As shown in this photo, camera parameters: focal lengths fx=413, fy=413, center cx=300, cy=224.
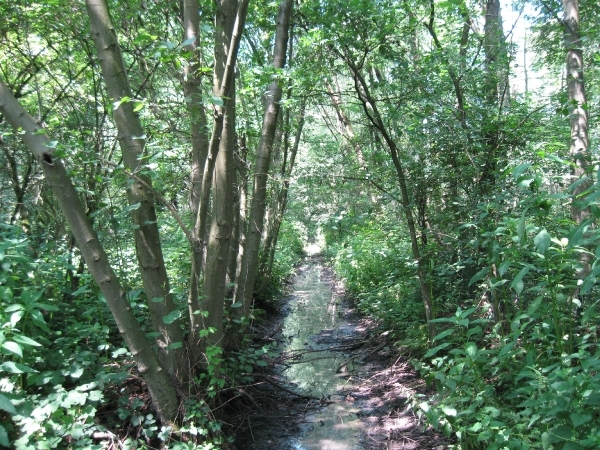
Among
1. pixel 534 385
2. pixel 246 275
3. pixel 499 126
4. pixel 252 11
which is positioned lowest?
pixel 534 385

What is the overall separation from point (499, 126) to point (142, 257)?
3989 millimetres

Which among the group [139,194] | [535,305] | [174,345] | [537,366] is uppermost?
[139,194]

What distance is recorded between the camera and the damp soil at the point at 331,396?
420 centimetres

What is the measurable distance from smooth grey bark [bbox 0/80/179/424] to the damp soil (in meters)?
1.14

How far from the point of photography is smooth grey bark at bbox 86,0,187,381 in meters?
3.02

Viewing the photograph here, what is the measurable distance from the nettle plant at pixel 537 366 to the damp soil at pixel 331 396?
2.40 ft

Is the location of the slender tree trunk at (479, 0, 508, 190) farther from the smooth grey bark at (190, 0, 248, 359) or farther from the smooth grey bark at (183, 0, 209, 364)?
the smooth grey bark at (183, 0, 209, 364)

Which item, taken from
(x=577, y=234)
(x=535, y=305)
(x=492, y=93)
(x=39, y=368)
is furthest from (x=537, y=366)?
(x=492, y=93)

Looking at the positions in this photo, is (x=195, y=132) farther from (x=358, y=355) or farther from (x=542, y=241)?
(x=358, y=355)

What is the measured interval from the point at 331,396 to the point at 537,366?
9.20 feet

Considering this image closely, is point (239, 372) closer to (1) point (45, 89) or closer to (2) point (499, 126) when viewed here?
(2) point (499, 126)

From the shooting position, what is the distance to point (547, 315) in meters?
3.22

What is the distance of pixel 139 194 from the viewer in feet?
10.7

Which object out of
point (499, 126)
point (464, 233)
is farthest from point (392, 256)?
Result: point (499, 126)
